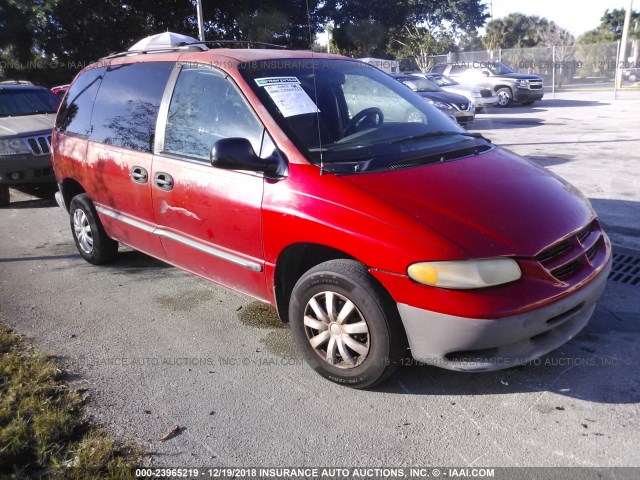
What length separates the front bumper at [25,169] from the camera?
7.49m

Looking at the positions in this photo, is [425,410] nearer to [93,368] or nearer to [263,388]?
[263,388]

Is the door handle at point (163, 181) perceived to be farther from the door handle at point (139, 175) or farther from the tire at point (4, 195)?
the tire at point (4, 195)

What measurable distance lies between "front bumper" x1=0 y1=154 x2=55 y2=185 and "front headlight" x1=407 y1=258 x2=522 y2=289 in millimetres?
6734

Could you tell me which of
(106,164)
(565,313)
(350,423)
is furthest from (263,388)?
(106,164)

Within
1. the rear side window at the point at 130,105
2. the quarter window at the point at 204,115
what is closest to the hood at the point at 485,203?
the quarter window at the point at 204,115

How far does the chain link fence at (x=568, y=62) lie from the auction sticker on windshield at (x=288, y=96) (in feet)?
102

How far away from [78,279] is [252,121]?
8.47 feet

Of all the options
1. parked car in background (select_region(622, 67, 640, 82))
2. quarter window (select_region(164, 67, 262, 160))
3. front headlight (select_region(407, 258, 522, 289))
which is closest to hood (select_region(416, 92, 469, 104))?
quarter window (select_region(164, 67, 262, 160))

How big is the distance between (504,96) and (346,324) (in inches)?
795

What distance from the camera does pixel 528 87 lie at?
2080cm

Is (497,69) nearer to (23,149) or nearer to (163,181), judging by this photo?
(23,149)

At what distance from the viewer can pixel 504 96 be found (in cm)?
2109

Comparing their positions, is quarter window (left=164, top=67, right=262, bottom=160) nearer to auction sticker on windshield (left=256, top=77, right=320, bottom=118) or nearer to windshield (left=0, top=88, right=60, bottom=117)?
auction sticker on windshield (left=256, top=77, right=320, bottom=118)

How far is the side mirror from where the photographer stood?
10.3 feet
